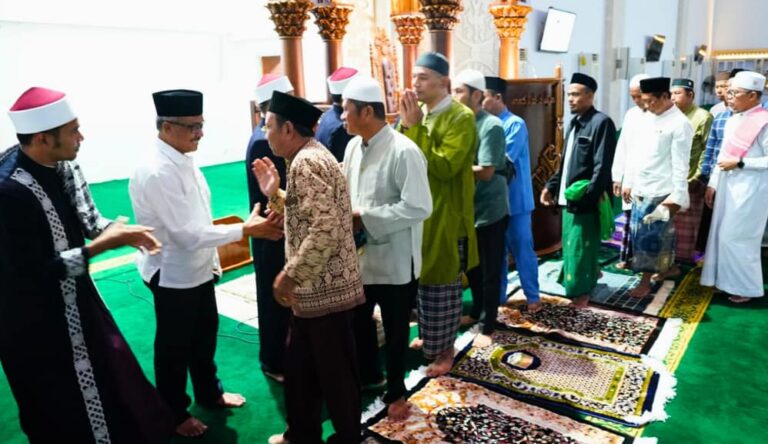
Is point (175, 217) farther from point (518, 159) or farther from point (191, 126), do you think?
point (518, 159)

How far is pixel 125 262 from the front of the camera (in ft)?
16.4

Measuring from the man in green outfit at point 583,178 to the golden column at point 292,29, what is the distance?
1.82 metres

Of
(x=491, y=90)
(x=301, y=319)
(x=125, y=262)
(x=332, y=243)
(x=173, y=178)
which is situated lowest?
(x=125, y=262)

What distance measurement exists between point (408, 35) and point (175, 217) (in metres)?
3.24

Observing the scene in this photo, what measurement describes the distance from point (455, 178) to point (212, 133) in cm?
934

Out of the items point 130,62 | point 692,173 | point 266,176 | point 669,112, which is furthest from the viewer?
point 130,62

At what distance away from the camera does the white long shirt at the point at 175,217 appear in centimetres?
207

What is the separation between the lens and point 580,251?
A: 3.52 meters

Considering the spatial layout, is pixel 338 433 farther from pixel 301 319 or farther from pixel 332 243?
pixel 332 243

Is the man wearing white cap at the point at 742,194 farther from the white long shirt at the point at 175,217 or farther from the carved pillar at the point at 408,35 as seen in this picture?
the white long shirt at the point at 175,217

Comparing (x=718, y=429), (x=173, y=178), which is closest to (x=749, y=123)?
(x=718, y=429)

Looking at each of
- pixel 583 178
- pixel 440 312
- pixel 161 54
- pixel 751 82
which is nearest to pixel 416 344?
pixel 440 312

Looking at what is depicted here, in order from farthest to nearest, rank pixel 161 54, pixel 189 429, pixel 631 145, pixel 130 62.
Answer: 1. pixel 161 54
2. pixel 130 62
3. pixel 631 145
4. pixel 189 429

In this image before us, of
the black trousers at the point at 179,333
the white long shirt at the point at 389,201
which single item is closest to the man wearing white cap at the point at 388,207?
the white long shirt at the point at 389,201
